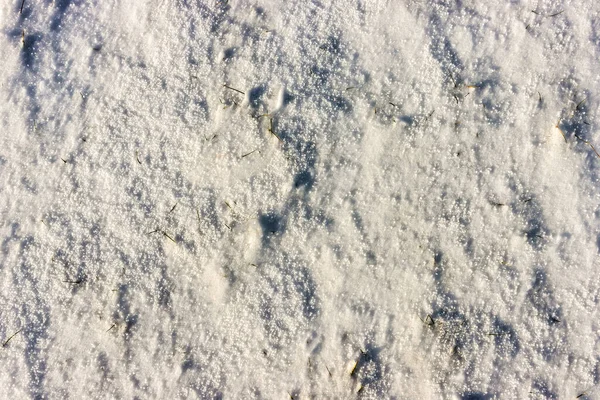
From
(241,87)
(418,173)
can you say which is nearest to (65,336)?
(241,87)

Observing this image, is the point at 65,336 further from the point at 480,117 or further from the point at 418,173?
the point at 480,117

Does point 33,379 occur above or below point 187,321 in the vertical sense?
below

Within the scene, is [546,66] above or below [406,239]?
above

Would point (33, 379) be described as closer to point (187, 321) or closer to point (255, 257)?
point (187, 321)

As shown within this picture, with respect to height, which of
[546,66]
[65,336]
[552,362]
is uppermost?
[546,66]

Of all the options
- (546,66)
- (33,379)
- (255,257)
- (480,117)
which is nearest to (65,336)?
(33,379)

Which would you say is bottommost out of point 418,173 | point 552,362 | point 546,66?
point 552,362
